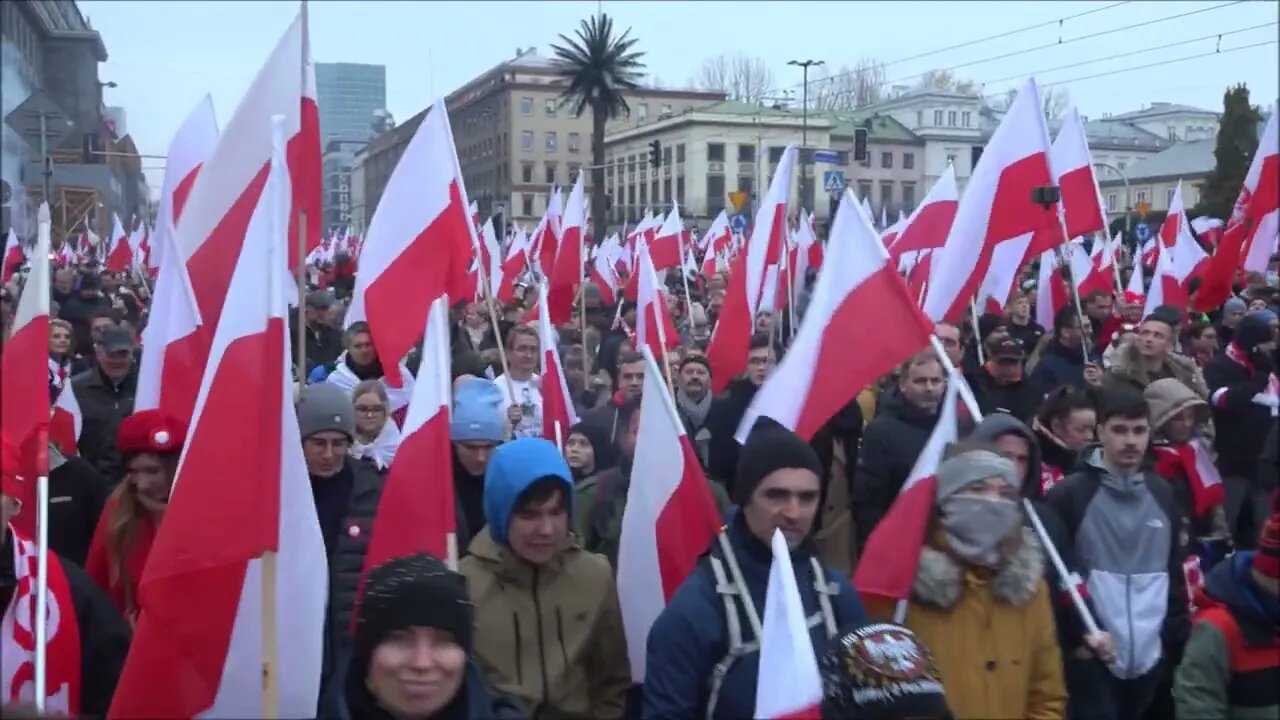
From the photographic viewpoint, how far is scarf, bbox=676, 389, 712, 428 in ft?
23.3

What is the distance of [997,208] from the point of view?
23.4ft

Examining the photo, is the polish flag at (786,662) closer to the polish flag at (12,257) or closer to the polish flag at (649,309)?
the polish flag at (649,309)

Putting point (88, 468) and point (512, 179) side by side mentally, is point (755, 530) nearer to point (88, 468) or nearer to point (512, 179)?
point (88, 468)

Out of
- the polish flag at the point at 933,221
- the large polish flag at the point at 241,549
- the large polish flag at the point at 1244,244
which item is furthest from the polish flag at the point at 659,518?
the polish flag at the point at 933,221

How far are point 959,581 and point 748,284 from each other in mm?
4629

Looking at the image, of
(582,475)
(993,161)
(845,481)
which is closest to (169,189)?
(582,475)

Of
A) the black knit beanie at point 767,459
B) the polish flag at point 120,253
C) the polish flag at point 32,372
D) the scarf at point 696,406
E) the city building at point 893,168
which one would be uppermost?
the city building at point 893,168

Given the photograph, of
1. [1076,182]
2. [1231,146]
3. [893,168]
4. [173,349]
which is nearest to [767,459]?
[173,349]

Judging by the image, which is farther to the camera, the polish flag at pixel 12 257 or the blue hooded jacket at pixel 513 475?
the polish flag at pixel 12 257

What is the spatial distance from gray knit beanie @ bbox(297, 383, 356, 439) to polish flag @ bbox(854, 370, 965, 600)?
1877 mm

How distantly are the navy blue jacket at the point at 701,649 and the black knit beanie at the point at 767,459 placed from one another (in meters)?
0.22

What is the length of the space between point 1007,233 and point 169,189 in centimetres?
417

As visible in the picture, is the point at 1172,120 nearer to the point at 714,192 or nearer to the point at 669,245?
the point at 714,192

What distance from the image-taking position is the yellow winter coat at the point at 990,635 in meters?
3.47
